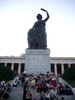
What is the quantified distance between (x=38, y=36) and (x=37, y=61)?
18.6 ft

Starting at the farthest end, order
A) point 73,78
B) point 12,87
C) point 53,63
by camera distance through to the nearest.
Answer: point 53,63
point 73,78
point 12,87

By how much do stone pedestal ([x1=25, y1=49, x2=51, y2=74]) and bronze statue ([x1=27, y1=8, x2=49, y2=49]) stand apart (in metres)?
1.64

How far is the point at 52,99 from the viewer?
1753 centimetres

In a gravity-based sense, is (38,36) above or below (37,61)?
above

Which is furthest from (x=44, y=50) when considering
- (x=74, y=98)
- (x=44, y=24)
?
(x=74, y=98)

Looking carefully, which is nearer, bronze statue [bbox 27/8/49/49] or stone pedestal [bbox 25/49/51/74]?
stone pedestal [bbox 25/49/51/74]

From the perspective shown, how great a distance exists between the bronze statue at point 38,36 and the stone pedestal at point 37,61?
1.64m

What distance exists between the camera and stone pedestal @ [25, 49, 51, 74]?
3441cm

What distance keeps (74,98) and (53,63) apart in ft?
226

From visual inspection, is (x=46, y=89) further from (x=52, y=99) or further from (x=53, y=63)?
(x=53, y=63)

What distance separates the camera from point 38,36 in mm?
37375

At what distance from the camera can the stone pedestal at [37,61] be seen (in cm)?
3441

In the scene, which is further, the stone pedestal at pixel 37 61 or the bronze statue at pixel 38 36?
the bronze statue at pixel 38 36

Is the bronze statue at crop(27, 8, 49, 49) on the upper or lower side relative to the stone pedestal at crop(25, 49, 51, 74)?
upper
